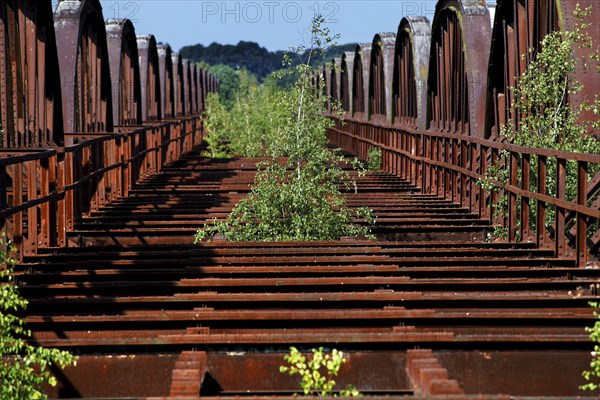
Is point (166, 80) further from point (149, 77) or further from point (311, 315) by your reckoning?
point (311, 315)

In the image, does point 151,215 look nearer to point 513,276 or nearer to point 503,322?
point 513,276

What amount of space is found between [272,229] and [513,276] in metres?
3.39

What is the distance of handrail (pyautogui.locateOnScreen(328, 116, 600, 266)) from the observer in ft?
31.9

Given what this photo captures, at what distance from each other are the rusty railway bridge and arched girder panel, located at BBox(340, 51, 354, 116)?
2207cm

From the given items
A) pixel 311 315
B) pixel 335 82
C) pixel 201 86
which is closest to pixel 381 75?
pixel 335 82

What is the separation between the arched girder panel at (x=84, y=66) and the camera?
17688mm

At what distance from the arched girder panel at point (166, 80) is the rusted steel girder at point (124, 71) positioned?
35.8ft

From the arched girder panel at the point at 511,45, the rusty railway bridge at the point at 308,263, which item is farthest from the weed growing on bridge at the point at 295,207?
the arched girder panel at the point at 511,45

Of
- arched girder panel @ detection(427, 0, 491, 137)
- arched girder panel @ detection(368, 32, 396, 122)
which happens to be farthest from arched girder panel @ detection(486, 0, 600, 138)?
arched girder panel @ detection(368, 32, 396, 122)

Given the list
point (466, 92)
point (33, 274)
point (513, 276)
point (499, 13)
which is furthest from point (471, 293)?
point (466, 92)

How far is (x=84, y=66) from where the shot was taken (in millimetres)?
21609

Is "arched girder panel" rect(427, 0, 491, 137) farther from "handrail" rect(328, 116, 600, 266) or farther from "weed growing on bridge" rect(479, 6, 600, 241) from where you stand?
"weed growing on bridge" rect(479, 6, 600, 241)

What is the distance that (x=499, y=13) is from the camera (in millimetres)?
16391

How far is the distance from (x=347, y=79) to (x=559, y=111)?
34.2 meters
